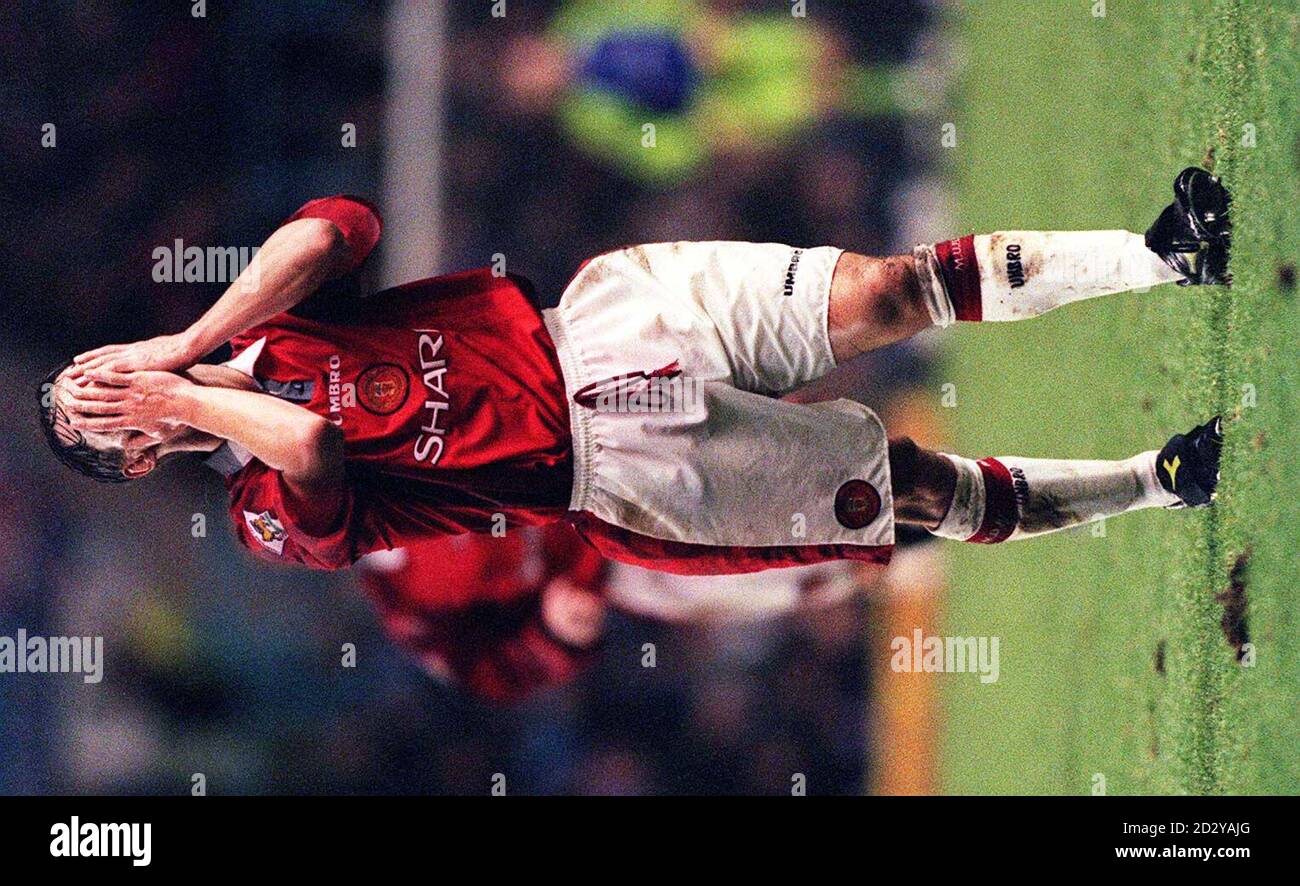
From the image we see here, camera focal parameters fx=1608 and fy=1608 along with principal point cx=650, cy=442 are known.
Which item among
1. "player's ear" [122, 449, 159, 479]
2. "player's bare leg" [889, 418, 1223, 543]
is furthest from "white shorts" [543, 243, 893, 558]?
"player's ear" [122, 449, 159, 479]

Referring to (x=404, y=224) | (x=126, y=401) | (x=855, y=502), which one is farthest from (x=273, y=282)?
(x=855, y=502)

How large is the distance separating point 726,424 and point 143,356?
1.54m

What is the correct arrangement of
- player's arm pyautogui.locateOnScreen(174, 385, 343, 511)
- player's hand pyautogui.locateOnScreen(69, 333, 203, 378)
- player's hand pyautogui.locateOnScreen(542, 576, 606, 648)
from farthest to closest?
player's hand pyautogui.locateOnScreen(542, 576, 606, 648), player's hand pyautogui.locateOnScreen(69, 333, 203, 378), player's arm pyautogui.locateOnScreen(174, 385, 343, 511)

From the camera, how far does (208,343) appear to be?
4.19m

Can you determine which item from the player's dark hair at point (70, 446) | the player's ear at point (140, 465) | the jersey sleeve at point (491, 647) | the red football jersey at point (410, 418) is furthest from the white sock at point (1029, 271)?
the player's dark hair at point (70, 446)

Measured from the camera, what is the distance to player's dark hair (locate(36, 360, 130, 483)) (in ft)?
14.0

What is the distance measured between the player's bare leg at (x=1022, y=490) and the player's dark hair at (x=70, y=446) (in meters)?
2.06

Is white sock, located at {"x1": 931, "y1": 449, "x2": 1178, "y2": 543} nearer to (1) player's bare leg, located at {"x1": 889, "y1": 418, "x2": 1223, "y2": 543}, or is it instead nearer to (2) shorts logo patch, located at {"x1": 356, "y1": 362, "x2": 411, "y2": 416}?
(1) player's bare leg, located at {"x1": 889, "y1": 418, "x2": 1223, "y2": 543}

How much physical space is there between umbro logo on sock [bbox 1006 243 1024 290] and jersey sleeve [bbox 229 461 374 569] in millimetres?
1779

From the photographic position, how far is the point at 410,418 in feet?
13.6

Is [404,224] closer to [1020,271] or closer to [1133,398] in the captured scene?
[1020,271]
